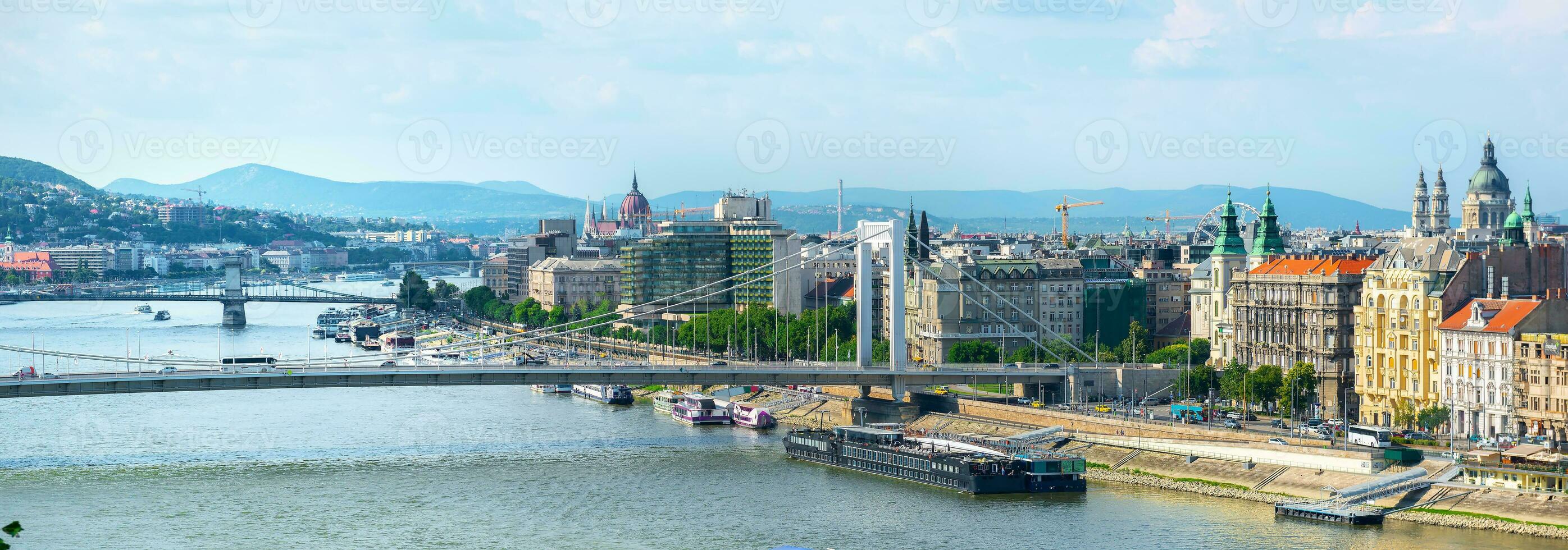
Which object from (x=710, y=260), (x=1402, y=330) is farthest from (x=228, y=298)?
(x=1402, y=330)

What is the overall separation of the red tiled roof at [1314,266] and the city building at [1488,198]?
234 ft

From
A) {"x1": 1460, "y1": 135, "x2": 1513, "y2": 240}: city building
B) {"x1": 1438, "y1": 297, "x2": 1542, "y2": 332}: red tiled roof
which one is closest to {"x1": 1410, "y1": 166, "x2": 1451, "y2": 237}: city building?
{"x1": 1460, "y1": 135, "x2": 1513, "y2": 240}: city building

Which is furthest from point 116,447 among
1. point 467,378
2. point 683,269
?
point 683,269

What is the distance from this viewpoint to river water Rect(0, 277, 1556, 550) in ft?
142

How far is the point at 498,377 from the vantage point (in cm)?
6162

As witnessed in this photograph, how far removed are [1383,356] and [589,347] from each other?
4485 centimetres

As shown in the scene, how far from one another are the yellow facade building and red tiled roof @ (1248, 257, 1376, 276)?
7.91 feet

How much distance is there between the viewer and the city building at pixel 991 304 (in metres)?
81.2

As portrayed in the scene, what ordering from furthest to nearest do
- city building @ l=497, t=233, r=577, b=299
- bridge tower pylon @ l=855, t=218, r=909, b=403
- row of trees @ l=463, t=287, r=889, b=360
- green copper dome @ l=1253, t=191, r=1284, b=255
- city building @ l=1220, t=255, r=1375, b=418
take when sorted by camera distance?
city building @ l=497, t=233, r=577, b=299, row of trees @ l=463, t=287, r=889, b=360, green copper dome @ l=1253, t=191, r=1284, b=255, bridge tower pylon @ l=855, t=218, r=909, b=403, city building @ l=1220, t=255, r=1375, b=418

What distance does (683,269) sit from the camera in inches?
4444

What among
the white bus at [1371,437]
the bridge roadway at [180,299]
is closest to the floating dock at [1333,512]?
the white bus at [1371,437]

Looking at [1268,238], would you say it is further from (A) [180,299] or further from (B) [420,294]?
(A) [180,299]

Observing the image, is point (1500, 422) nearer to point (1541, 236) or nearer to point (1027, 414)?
point (1027, 414)

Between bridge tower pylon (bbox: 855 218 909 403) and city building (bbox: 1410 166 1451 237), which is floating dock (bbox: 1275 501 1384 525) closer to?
bridge tower pylon (bbox: 855 218 909 403)
